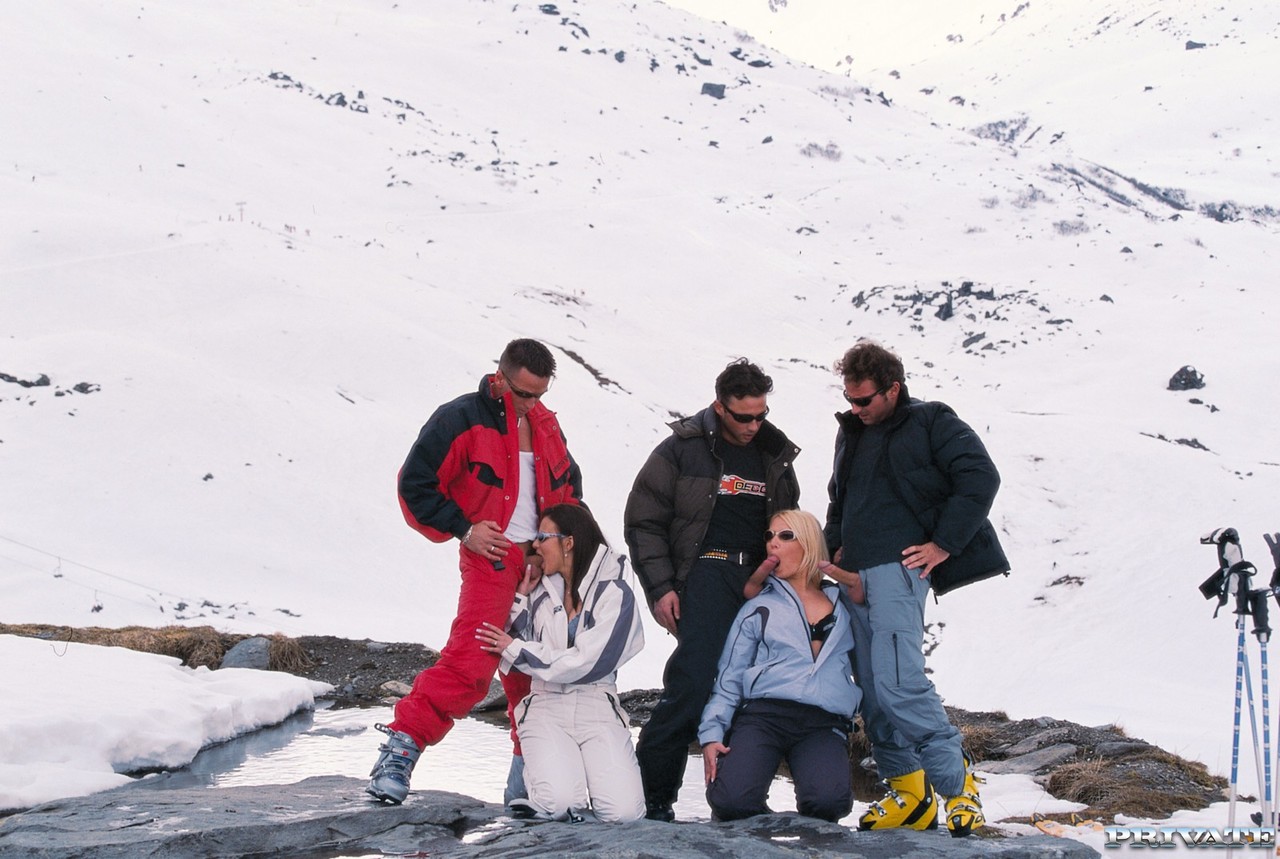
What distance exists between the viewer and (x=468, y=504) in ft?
17.7

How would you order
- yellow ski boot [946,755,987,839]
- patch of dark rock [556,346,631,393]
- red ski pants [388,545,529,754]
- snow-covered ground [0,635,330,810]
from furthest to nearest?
patch of dark rock [556,346,631,393] → snow-covered ground [0,635,330,810] → red ski pants [388,545,529,754] → yellow ski boot [946,755,987,839]

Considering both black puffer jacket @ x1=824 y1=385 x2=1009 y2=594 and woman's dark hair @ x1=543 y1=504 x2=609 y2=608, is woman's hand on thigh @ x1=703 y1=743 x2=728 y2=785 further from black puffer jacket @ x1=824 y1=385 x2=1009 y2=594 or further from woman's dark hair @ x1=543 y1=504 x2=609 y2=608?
black puffer jacket @ x1=824 y1=385 x2=1009 y2=594

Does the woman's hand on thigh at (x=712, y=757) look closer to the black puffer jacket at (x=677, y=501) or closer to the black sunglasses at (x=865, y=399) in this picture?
the black puffer jacket at (x=677, y=501)

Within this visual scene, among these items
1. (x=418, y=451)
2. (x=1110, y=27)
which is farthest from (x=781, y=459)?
(x=1110, y=27)

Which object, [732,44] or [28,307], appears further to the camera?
[732,44]

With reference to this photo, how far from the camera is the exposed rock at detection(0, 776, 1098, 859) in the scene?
3928 mm

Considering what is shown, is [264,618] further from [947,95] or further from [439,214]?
[947,95]

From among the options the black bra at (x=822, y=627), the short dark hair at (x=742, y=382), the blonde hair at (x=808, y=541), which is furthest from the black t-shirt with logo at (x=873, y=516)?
the short dark hair at (x=742, y=382)

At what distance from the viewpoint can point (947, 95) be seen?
11788cm

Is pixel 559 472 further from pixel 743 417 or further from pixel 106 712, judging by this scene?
pixel 106 712

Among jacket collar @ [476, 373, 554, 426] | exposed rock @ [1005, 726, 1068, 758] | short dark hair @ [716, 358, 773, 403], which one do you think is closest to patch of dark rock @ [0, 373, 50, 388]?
jacket collar @ [476, 373, 554, 426]

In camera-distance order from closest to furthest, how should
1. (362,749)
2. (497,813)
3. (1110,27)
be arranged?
(497,813) < (362,749) < (1110,27)

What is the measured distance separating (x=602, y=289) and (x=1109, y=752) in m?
29.5

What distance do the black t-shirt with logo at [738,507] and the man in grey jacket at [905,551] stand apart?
0.44 meters
